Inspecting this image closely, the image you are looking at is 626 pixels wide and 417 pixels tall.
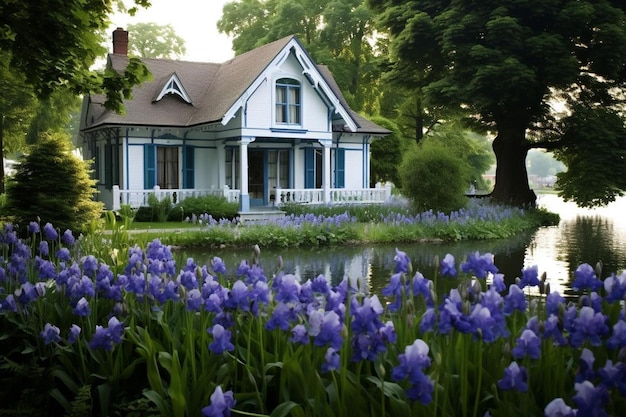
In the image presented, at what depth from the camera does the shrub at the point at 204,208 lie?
23078 millimetres

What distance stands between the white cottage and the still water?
8499 mm

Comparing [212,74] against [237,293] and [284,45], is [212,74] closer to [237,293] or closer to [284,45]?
[284,45]

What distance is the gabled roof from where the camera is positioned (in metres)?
24.4

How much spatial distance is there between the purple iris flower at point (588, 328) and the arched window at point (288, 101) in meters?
22.6

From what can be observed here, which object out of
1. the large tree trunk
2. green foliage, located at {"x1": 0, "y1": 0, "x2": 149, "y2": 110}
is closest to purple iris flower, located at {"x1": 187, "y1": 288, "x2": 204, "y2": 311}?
green foliage, located at {"x1": 0, "y1": 0, "x2": 149, "y2": 110}

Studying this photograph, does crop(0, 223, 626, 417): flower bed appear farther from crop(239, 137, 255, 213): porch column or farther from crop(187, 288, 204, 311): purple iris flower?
crop(239, 137, 255, 213): porch column

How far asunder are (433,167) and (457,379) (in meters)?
18.0

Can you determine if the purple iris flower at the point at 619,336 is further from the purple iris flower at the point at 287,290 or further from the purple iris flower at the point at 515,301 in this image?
the purple iris flower at the point at 287,290

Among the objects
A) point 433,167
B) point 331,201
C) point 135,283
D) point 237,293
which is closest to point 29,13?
point 135,283

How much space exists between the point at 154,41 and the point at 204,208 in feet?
123

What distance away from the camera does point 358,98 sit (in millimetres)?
39938

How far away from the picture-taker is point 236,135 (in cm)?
2456

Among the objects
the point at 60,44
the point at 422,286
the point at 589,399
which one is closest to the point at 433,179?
the point at 60,44

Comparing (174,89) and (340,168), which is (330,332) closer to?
(174,89)
